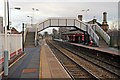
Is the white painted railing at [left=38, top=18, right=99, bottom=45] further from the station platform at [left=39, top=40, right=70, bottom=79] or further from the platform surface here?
the platform surface

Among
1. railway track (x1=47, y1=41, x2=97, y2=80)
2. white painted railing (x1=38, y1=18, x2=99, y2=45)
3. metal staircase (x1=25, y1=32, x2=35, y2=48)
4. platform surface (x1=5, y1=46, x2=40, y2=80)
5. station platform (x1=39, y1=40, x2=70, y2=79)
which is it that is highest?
white painted railing (x1=38, y1=18, x2=99, y2=45)

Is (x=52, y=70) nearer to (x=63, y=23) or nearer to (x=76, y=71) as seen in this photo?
(x=76, y=71)

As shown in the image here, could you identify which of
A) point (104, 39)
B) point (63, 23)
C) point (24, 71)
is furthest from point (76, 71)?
point (63, 23)

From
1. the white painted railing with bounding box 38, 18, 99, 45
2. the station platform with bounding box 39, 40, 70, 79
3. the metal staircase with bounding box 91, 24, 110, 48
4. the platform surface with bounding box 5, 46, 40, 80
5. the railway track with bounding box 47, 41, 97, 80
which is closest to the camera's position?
the platform surface with bounding box 5, 46, 40, 80

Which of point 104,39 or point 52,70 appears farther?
point 104,39

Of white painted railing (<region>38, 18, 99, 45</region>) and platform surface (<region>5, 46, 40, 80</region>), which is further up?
white painted railing (<region>38, 18, 99, 45</region>)

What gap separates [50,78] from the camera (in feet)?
46.9

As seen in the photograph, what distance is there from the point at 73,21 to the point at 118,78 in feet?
172

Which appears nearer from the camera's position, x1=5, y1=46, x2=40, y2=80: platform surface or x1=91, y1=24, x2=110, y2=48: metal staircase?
x1=5, y1=46, x2=40, y2=80: platform surface

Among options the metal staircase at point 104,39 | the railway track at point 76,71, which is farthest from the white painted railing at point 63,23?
the railway track at point 76,71

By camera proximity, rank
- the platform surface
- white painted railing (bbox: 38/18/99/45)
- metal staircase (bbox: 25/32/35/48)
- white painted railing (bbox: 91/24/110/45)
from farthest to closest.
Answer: white painted railing (bbox: 38/18/99/45)
metal staircase (bbox: 25/32/35/48)
white painted railing (bbox: 91/24/110/45)
the platform surface

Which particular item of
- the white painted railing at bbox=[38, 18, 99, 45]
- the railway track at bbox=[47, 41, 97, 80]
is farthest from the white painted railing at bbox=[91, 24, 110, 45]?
the railway track at bbox=[47, 41, 97, 80]

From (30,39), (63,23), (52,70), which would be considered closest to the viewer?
(52,70)

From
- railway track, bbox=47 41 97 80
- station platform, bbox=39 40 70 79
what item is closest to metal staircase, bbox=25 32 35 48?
railway track, bbox=47 41 97 80
